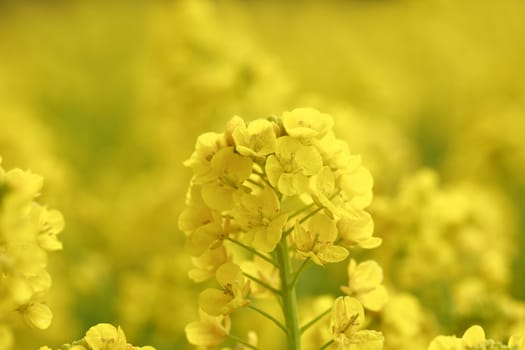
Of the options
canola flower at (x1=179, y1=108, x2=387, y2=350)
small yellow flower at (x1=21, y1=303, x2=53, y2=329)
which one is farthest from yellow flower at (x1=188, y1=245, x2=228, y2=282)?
small yellow flower at (x1=21, y1=303, x2=53, y2=329)

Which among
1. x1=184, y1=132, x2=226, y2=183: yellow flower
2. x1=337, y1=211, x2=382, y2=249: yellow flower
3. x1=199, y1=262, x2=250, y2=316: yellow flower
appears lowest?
x1=199, y1=262, x2=250, y2=316: yellow flower

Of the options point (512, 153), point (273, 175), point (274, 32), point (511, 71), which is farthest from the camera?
point (274, 32)

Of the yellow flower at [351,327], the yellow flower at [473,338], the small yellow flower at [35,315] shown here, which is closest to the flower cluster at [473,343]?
the yellow flower at [473,338]

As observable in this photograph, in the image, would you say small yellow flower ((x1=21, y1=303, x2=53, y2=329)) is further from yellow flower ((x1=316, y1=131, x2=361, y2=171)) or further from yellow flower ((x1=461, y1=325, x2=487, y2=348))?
yellow flower ((x1=461, y1=325, x2=487, y2=348))

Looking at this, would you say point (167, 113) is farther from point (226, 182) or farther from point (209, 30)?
point (226, 182)

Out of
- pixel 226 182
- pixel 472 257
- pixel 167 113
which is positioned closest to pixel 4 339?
pixel 226 182
